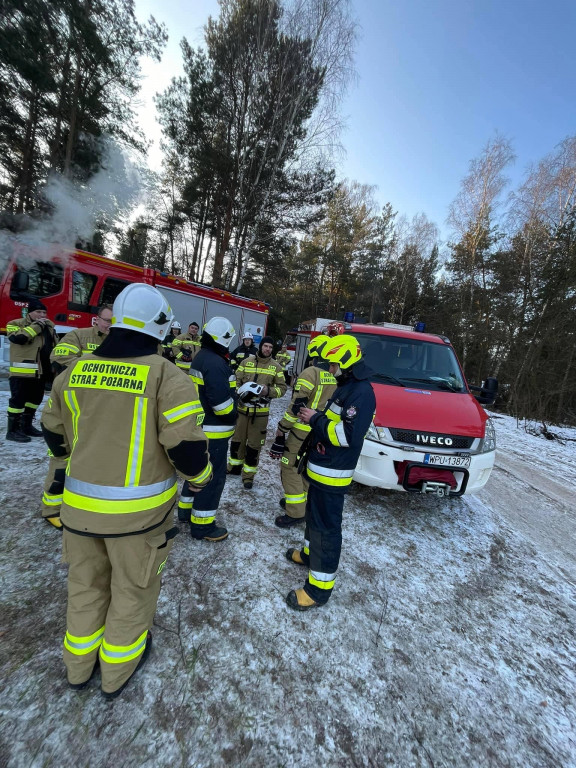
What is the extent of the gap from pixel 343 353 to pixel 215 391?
1.14 meters

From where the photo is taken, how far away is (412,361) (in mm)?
4648

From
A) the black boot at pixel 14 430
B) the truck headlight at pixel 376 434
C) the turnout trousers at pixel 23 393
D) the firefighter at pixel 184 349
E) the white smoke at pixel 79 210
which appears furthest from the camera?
the firefighter at pixel 184 349

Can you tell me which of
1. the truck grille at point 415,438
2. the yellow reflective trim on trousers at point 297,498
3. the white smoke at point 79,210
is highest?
the white smoke at point 79,210

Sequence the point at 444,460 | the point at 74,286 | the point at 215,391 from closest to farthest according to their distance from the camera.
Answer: the point at 215,391
the point at 444,460
the point at 74,286

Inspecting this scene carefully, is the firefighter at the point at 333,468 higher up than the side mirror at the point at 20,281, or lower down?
lower down

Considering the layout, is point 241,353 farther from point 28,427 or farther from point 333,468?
point 333,468

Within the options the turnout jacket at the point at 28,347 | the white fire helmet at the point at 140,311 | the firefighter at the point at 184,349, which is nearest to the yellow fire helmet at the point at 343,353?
the white fire helmet at the point at 140,311

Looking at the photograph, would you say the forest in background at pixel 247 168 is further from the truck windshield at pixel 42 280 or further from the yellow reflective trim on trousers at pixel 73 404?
the yellow reflective trim on trousers at pixel 73 404

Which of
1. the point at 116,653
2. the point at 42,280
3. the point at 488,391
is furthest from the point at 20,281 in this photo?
the point at 488,391

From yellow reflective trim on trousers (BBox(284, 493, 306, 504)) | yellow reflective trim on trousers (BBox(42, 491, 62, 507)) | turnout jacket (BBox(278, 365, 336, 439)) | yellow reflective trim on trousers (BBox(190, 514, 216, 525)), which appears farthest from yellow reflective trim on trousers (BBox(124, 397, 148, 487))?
yellow reflective trim on trousers (BBox(284, 493, 306, 504))

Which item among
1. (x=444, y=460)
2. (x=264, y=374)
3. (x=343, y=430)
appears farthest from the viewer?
(x=264, y=374)

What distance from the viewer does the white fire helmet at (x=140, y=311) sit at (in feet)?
4.83

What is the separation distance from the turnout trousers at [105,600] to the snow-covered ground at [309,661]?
19cm

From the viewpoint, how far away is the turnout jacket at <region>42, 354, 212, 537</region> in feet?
4.68
